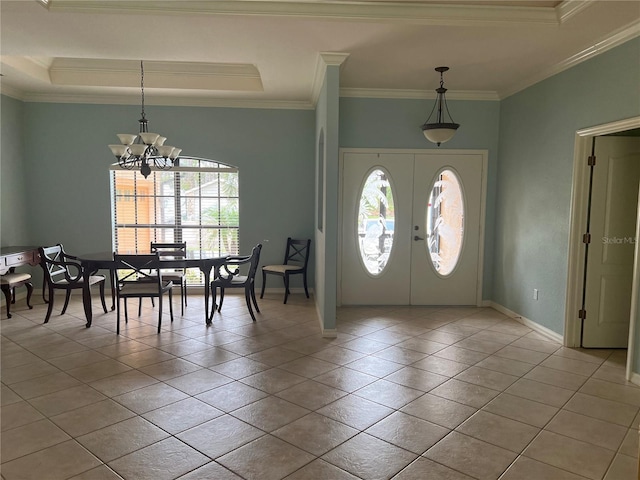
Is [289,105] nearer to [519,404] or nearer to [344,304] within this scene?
[344,304]

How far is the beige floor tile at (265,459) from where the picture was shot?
2.30 meters

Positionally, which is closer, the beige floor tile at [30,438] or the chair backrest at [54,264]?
the beige floor tile at [30,438]

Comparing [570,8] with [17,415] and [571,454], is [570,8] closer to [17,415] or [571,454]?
[571,454]

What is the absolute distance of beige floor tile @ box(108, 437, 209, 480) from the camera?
228 cm

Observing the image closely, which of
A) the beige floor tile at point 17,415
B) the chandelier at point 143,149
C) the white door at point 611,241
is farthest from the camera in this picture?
the chandelier at point 143,149

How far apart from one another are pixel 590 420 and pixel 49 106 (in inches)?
272

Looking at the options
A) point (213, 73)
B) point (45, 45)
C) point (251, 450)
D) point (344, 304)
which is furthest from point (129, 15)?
point (344, 304)

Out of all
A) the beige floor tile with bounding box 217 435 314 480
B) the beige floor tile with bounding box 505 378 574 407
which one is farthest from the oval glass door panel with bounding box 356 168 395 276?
the beige floor tile with bounding box 217 435 314 480

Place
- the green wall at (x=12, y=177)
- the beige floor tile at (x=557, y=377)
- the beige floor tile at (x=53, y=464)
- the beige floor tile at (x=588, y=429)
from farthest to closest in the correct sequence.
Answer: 1. the green wall at (x=12, y=177)
2. the beige floor tile at (x=557, y=377)
3. the beige floor tile at (x=588, y=429)
4. the beige floor tile at (x=53, y=464)

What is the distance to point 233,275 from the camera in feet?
16.9

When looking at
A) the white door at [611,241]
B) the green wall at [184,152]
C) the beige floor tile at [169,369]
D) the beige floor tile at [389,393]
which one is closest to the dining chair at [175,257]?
the green wall at [184,152]

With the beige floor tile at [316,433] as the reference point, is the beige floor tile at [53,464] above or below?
below

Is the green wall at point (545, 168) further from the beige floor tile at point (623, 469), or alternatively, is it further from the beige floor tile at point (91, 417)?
the beige floor tile at point (91, 417)

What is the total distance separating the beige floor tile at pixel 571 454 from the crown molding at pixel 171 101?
4.99m
